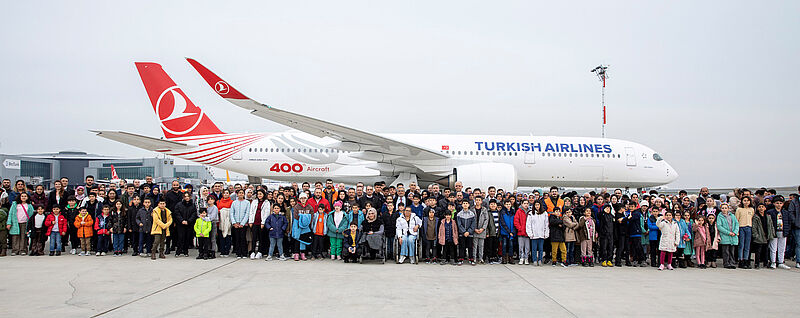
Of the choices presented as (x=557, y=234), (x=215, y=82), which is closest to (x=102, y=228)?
(x=215, y=82)

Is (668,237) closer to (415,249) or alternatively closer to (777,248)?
(777,248)

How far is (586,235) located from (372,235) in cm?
408

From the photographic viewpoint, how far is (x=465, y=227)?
9422 mm

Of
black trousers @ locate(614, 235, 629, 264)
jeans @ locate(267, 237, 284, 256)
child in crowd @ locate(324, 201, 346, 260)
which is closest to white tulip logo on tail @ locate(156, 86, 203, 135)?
jeans @ locate(267, 237, 284, 256)

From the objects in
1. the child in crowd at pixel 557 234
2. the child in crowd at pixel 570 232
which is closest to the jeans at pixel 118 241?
the child in crowd at pixel 557 234

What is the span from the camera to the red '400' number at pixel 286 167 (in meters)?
16.6

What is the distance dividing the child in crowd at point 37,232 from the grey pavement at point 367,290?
44 centimetres

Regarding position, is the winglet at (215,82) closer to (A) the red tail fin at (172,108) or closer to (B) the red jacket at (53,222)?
(B) the red jacket at (53,222)

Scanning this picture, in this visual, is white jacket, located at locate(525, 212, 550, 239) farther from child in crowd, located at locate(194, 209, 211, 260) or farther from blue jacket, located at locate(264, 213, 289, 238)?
child in crowd, located at locate(194, 209, 211, 260)

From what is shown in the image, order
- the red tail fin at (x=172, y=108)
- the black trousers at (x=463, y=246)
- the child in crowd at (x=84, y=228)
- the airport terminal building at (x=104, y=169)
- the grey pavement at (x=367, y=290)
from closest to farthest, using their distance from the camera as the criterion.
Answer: the grey pavement at (x=367, y=290), the black trousers at (x=463, y=246), the child in crowd at (x=84, y=228), the red tail fin at (x=172, y=108), the airport terminal building at (x=104, y=169)

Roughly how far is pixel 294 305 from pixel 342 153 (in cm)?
1113

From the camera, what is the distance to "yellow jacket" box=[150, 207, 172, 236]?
9.43m

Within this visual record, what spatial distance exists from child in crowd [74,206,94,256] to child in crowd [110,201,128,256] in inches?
17.4

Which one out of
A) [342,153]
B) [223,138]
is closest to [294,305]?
[342,153]
